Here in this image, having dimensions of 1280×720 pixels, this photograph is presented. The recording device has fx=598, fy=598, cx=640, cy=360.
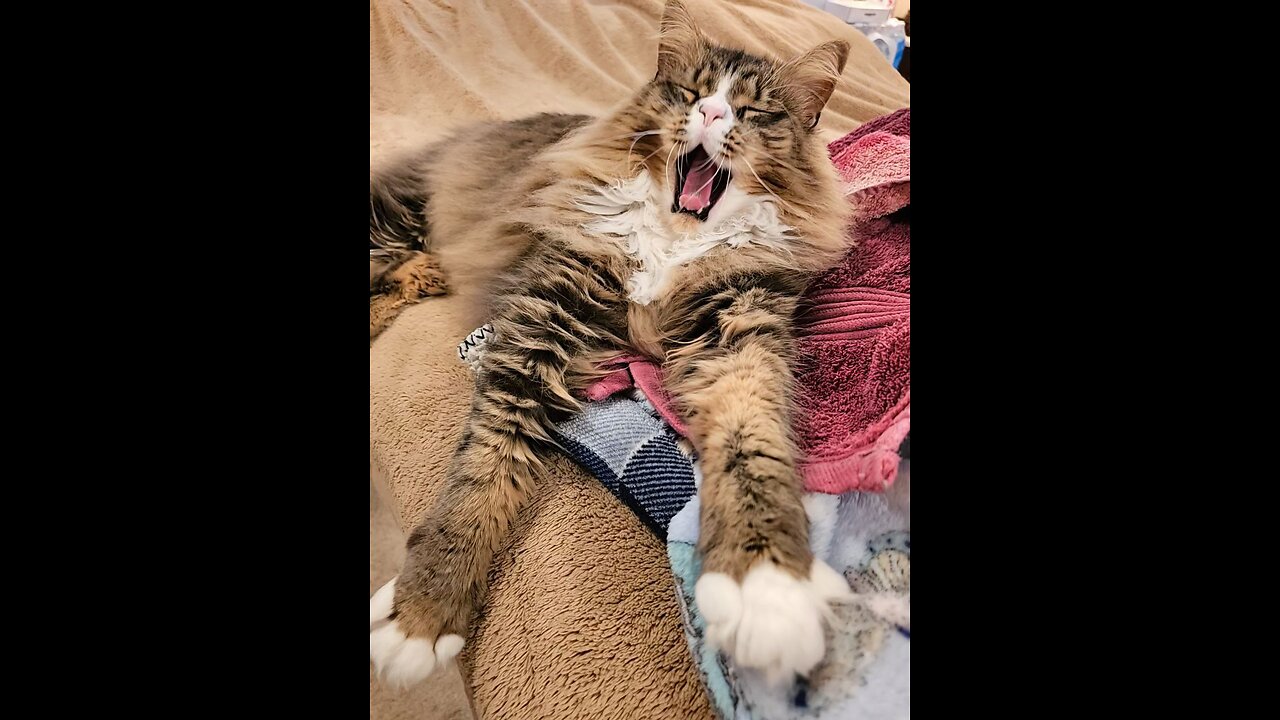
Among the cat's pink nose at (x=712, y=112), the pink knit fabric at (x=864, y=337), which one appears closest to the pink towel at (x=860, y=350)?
the pink knit fabric at (x=864, y=337)

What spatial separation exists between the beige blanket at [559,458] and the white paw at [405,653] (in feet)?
0.13

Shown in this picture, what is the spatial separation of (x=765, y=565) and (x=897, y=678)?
0.19m

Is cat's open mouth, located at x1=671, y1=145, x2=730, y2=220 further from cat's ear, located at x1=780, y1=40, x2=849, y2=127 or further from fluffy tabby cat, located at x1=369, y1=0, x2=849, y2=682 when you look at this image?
cat's ear, located at x1=780, y1=40, x2=849, y2=127

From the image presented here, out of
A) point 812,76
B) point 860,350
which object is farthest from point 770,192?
point 860,350

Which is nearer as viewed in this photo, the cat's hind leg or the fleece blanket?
the fleece blanket

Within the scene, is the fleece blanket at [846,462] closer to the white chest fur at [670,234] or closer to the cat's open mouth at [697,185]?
the white chest fur at [670,234]

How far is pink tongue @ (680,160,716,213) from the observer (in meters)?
1.22

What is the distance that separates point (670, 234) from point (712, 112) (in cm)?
25

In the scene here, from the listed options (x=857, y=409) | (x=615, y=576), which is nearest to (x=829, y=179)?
(x=857, y=409)

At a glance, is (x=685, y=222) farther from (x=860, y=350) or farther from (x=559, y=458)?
(x=559, y=458)

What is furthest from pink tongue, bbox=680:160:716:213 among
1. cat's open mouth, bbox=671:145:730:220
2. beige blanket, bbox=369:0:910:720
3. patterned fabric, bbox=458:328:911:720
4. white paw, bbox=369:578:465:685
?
white paw, bbox=369:578:465:685

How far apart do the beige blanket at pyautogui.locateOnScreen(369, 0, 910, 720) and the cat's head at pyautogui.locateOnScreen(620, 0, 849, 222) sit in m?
0.33

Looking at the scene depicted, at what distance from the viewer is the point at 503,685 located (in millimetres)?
796
